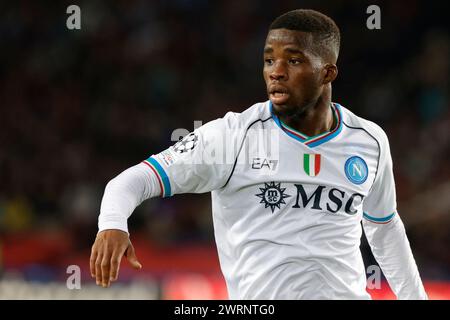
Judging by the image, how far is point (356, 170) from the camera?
3912 mm

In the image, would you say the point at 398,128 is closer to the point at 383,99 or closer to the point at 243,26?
the point at 383,99

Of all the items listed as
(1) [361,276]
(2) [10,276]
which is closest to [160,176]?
(1) [361,276]

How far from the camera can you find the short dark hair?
12.3 ft

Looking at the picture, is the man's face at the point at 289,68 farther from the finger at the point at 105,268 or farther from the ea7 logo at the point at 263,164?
the finger at the point at 105,268

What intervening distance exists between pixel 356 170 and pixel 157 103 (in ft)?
26.5

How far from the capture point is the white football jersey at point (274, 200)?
364 centimetres

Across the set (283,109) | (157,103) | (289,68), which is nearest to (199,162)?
(283,109)

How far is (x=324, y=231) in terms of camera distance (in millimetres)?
3713

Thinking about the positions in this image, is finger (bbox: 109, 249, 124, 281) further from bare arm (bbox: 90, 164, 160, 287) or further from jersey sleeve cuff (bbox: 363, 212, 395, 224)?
jersey sleeve cuff (bbox: 363, 212, 395, 224)

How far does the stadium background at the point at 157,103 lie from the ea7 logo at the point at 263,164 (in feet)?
14.9

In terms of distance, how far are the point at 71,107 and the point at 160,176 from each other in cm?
820

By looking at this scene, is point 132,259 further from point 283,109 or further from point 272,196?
point 283,109

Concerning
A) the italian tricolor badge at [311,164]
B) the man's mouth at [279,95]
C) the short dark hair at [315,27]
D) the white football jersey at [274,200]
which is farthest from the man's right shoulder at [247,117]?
the short dark hair at [315,27]

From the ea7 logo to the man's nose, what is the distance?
38cm
